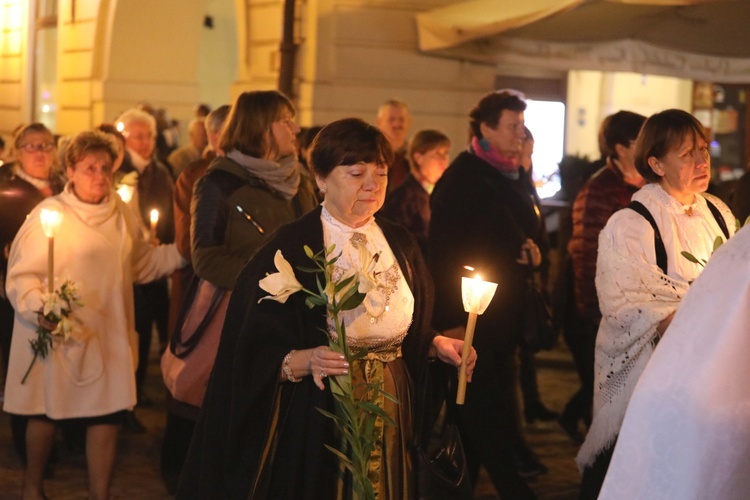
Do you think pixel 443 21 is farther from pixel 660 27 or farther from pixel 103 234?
pixel 103 234

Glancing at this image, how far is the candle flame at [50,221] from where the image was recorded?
19.1ft

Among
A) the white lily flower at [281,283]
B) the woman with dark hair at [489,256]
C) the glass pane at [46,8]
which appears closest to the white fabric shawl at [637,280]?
the woman with dark hair at [489,256]

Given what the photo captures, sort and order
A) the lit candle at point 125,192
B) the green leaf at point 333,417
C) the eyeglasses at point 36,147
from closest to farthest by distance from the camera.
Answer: the green leaf at point 333,417, the eyeglasses at point 36,147, the lit candle at point 125,192

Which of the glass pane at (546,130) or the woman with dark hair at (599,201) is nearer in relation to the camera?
the woman with dark hair at (599,201)

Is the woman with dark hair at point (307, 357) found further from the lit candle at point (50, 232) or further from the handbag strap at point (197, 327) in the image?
the lit candle at point (50, 232)

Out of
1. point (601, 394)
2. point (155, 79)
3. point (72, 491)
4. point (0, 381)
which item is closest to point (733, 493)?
point (601, 394)

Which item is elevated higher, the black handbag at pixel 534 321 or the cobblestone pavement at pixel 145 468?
the black handbag at pixel 534 321

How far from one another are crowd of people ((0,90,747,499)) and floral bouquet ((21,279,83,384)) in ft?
0.04

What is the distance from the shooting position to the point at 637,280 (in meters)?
4.97

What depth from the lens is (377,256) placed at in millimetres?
4359

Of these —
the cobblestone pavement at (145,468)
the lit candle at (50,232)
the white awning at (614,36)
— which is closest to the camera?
the lit candle at (50,232)

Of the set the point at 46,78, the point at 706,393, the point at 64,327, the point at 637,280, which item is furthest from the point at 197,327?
the point at 46,78

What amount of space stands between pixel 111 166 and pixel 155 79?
12.2 m

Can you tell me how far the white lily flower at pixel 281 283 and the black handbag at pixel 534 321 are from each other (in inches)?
110
